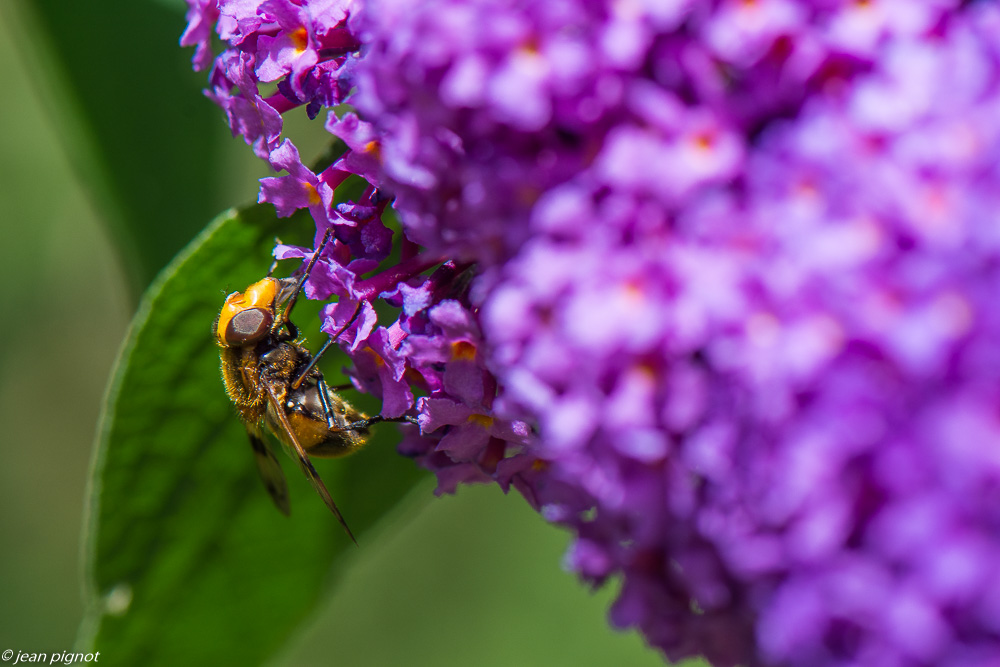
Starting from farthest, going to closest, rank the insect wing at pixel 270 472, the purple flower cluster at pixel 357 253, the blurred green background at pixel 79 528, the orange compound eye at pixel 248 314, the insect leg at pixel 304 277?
the blurred green background at pixel 79 528 < the insect wing at pixel 270 472 < the orange compound eye at pixel 248 314 < the insect leg at pixel 304 277 < the purple flower cluster at pixel 357 253

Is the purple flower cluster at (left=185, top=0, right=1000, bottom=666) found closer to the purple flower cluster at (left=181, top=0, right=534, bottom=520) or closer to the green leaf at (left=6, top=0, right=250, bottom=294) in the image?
the purple flower cluster at (left=181, top=0, right=534, bottom=520)

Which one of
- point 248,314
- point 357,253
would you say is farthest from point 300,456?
point 357,253

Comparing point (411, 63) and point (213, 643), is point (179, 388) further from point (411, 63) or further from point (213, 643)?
→ point (411, 63)

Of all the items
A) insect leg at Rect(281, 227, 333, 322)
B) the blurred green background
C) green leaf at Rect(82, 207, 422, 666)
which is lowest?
the blurred green background

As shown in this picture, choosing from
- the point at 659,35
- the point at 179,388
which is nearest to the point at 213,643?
the point at 179,388

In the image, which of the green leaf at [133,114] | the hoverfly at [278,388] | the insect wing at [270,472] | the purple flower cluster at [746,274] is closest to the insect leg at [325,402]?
the hoverfly at [278,388]

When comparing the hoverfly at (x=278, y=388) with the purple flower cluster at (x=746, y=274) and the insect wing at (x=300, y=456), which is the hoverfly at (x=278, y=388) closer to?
the insect wing at (x=300, y=456)

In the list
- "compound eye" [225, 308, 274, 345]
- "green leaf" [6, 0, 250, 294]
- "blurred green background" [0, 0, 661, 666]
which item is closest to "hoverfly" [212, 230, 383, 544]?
"compound eye" [225, 308, 274, 345]
